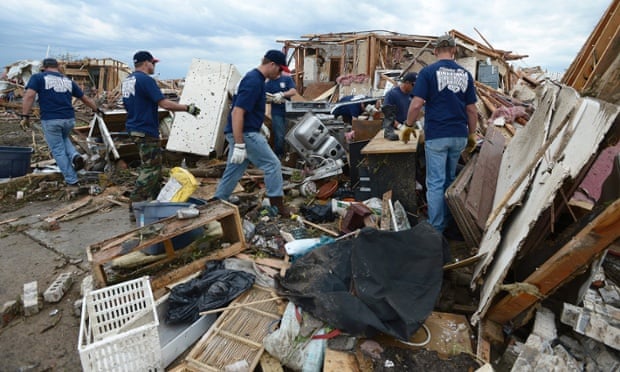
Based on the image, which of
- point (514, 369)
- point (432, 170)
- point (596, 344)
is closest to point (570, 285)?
point (596, 344)

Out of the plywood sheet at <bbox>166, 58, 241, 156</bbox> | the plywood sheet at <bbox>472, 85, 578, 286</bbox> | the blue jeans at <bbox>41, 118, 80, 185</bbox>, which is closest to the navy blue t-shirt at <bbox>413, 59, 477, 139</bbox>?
the plywood sheet at <bbox>472, 85, 578, 286</bbox>

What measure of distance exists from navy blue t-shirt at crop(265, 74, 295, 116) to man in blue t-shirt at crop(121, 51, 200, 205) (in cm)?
195

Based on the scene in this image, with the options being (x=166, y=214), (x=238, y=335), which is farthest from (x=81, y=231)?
(x=238, y=335)

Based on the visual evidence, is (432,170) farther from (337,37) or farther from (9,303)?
(337,37)

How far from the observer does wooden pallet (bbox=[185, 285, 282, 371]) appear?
2304 mm

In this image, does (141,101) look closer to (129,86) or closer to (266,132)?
(129,86)

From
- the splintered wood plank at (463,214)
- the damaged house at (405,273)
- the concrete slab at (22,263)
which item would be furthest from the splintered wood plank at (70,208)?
the splintered wood plank at (463,214)

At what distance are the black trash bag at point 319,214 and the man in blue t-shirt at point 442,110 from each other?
3.88 ft

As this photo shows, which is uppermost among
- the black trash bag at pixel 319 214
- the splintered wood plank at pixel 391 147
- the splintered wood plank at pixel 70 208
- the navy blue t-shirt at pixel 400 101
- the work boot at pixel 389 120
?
the navy blue t-shirt at pixel 400 101

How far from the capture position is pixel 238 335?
8.16 feet

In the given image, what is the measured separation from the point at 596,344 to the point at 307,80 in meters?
15.1

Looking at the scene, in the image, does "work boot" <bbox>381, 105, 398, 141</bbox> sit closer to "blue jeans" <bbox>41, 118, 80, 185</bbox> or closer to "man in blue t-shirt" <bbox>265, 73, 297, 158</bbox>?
"man in blue t-shirt" <bbox>265, 73, 297, 158</bbox>

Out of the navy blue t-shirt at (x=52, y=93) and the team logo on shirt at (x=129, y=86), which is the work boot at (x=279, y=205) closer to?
the team logo on shirt at (x=129, y=86)

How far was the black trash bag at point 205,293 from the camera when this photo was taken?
2650mm
